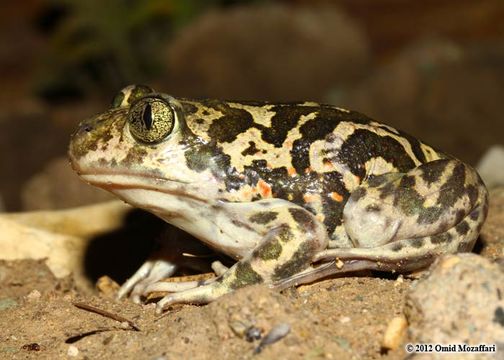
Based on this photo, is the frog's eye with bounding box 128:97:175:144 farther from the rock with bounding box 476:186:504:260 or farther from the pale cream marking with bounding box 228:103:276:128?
the rock with bounding box 476:186:504:260

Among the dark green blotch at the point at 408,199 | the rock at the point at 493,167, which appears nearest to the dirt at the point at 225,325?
the dark green blotch at the point at 408,199

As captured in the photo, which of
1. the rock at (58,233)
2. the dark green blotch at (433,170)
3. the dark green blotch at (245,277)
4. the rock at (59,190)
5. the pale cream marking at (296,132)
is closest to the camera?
the dark green blotch at (245,277)

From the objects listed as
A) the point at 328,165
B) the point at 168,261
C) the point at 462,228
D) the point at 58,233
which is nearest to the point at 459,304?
the point at 462,228

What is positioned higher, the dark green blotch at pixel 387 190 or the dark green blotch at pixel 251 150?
the dark green blotch at pixel 251 150

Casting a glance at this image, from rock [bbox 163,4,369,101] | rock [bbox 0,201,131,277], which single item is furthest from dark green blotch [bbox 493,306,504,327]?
rock [bbox 163,4,369,101]

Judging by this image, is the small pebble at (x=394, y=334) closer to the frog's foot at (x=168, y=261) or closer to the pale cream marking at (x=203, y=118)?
the pale cream marking at (x=203, y=118)

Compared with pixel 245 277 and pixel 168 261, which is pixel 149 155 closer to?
pixel 245 277

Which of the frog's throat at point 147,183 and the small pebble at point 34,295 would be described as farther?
the small pebble at point 34,295

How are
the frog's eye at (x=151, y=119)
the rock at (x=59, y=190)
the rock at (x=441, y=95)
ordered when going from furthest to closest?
the rock at (x=441, y=95) → the rock at (x=59, y=190) → the frog's eye at (x=151, y=119)
